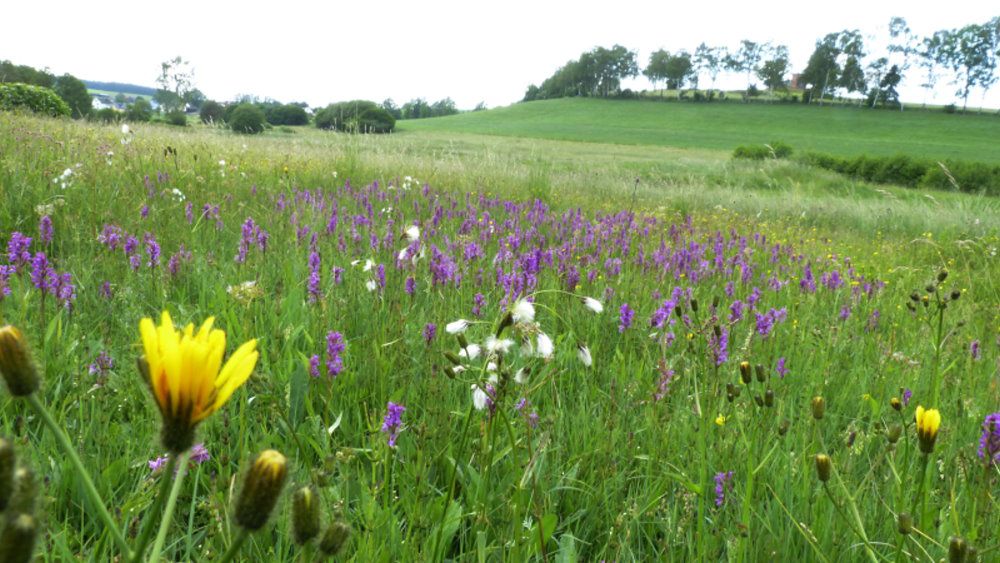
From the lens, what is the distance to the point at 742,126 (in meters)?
72.0

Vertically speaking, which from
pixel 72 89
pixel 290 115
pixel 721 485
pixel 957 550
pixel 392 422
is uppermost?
pixel 72 89

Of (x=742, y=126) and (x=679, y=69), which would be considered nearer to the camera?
(x=742, y=126)

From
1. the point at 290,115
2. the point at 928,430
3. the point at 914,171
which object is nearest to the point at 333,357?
the point at 928,430

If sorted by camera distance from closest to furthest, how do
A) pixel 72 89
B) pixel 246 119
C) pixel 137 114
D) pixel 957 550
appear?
pixel 957 550 < pixel 137 114 < pixel 246 119 < pixel 72 89

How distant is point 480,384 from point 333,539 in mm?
570

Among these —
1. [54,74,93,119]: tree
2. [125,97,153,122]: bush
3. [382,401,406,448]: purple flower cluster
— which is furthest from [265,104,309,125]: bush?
[382,401,406,448]: purple flower cluster

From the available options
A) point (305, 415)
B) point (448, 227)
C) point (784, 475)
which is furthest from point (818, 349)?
point (448, 227)

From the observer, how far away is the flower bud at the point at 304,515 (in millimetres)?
678

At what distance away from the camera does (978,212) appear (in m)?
10.6

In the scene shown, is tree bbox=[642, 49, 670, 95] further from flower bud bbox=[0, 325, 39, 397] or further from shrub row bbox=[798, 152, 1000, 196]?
flower bud bbox=[0, 325, 39, 397]

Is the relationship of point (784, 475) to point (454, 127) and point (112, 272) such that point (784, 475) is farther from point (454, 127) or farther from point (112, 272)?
point (454, 127)

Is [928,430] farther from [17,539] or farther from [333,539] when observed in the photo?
[17,539]

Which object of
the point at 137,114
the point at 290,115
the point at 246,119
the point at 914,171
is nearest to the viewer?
the point at 914,171

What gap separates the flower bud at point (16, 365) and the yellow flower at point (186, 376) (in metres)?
0.12
